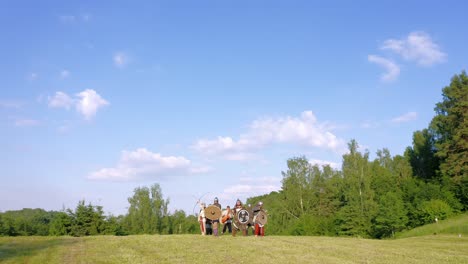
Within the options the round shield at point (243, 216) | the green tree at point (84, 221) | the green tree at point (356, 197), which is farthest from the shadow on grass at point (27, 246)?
the green tree at point (356, 197)

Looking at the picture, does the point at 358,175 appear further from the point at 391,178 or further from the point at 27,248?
the point at 27,248

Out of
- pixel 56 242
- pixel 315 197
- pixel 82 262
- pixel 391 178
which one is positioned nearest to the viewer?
pixel 82 262

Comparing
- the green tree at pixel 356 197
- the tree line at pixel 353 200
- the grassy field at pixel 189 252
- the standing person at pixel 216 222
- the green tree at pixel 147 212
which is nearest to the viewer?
the grassy field at pixel 189 252

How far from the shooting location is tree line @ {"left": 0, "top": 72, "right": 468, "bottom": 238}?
7325cm

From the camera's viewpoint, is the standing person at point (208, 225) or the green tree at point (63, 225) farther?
the green tree at point (63, 225)

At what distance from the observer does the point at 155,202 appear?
108m

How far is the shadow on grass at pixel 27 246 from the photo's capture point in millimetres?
19375

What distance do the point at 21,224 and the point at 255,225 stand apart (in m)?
57.2

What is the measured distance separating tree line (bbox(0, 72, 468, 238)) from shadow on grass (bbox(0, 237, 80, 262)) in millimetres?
39123

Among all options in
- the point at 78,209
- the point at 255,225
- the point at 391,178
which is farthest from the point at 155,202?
the point at 255,225

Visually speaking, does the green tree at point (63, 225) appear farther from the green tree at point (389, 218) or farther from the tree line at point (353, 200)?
the green tree at point (389, 218)

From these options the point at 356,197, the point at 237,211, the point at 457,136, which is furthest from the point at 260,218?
the point at 457,136

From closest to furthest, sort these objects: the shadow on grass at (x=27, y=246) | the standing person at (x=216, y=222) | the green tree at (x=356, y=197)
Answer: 1. the shadow on grass at (x=27, y=246)
2. the standing person at (x=216, y=222)
3. the green tree at (x=356, y=197)

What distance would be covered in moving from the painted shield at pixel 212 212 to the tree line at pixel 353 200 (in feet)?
122
